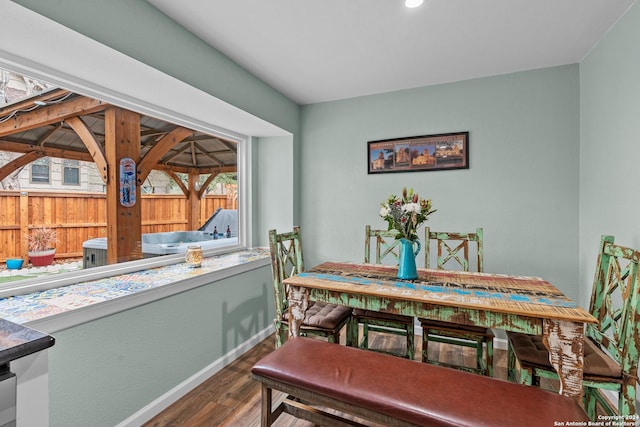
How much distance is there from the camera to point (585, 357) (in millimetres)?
1441

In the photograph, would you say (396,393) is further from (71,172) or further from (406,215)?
(71,172)

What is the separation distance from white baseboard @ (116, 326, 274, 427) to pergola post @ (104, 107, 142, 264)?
38.5 inches

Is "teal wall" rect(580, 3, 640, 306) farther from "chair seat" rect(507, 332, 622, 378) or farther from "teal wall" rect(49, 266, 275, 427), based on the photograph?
"teal wall" rect(49, 266, 275, 427)

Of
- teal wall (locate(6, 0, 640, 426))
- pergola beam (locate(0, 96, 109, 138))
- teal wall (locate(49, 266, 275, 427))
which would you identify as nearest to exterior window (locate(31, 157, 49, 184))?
pergola beam (locate(0, 96, 109, 138))

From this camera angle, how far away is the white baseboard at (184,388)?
5.63ft

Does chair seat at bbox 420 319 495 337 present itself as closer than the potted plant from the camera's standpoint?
No

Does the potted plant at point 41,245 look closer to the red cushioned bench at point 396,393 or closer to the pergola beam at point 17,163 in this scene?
the pergola beam at point 17,163

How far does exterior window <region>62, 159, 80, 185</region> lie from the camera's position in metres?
1.81

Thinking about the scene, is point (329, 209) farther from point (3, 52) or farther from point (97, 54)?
point (3, 52)

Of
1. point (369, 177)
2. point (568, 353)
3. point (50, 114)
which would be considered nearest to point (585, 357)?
point (568, 353)

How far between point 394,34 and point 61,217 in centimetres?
251

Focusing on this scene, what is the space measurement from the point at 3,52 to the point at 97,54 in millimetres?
425

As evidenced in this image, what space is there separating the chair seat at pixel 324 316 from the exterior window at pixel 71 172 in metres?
1.64

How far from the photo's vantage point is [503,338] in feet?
8.97
